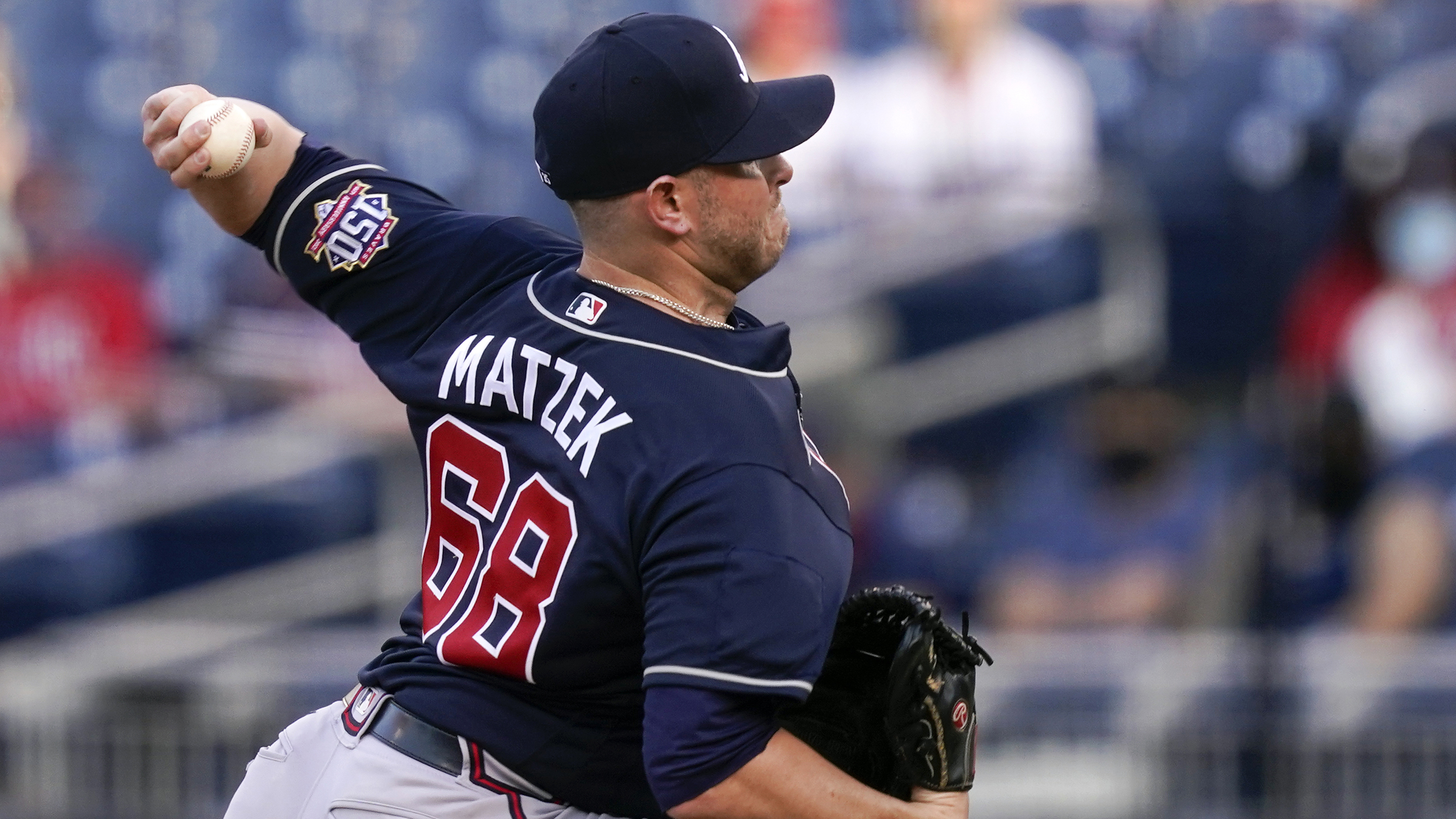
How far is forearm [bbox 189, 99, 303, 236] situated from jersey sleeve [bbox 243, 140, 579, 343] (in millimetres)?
15

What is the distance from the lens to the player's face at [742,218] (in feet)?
7.63

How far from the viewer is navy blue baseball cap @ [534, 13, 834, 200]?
226cm

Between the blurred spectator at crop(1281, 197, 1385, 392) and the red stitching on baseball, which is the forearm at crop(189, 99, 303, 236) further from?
the blurred spectator at crop(1281, 197, 1385, 392)

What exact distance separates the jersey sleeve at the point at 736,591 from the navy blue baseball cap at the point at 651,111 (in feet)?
1.53

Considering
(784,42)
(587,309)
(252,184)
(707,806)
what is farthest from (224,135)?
(784,42)

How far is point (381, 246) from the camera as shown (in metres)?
2.64

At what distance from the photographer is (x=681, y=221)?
2.33 meters

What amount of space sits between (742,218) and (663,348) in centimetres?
24

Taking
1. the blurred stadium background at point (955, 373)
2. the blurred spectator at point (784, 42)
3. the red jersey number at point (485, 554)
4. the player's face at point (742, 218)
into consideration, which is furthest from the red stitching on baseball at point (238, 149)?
the blurred spectator at point (784, 42)

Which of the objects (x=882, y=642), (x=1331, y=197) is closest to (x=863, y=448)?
(x=1331, y=197)

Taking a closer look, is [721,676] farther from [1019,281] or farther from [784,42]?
[784,42]

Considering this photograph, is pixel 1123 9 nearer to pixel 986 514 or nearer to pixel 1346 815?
pixel 986 514

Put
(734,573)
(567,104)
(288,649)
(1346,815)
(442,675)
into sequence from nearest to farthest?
(734,573), (567,104), (442,675), (1346,815), (288,649)

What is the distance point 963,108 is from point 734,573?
18.0 feet
